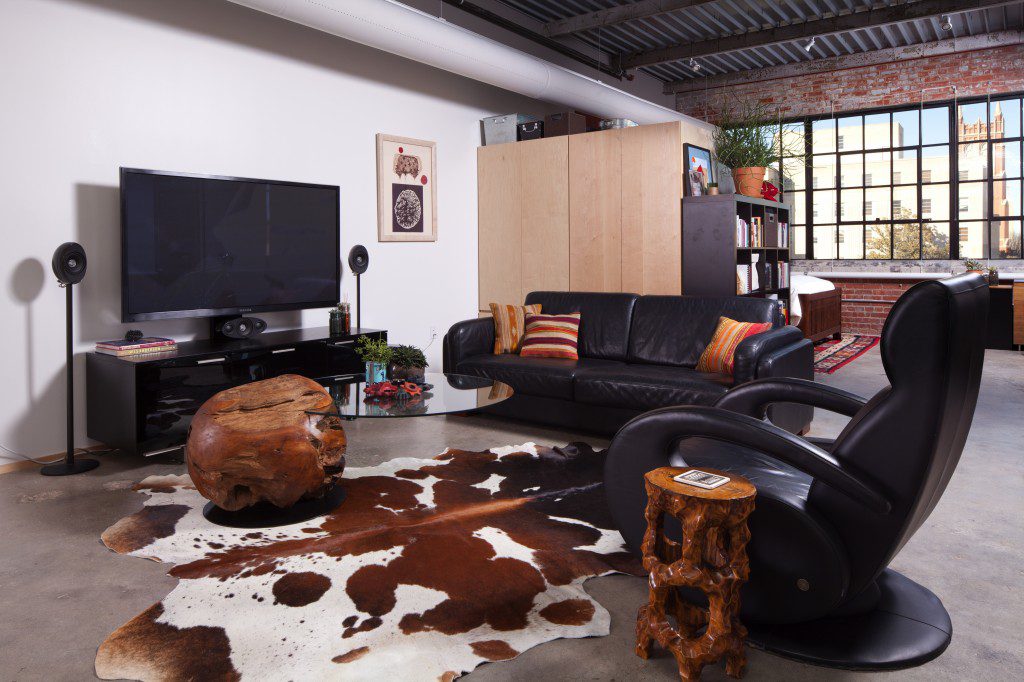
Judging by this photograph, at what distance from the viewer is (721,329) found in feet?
14.1

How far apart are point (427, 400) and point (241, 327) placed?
1.88 meters

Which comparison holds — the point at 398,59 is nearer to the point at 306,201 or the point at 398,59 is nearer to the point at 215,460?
the point at 306,201

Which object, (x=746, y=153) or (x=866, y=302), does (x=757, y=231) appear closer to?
(x=746, y=153)

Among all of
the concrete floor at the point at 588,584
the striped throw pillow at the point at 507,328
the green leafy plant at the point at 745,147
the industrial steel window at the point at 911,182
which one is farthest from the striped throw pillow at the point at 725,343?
the industrial steel window at the point at 911,182

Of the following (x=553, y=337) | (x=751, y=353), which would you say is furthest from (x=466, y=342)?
(x=751, y=353)

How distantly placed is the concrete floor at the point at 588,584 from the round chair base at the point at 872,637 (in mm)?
30

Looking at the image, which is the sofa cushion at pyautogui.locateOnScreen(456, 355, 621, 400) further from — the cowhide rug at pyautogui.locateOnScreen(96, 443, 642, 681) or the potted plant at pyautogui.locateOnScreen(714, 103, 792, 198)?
the potted plant at pyautogui.locateOnScreen(714, 103, 792, 198)

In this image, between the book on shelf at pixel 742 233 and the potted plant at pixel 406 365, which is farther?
the book on shelf at pixel 742 233

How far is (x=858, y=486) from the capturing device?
1.81 meters

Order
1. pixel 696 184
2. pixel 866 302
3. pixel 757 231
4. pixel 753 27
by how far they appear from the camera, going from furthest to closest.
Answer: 1. pixel 866 302
2. pixel 753 27
3. pixel 757 231
4. pixel 696 184

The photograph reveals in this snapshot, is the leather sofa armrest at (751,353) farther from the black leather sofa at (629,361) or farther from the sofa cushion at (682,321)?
the sofa cushion at (682,321)

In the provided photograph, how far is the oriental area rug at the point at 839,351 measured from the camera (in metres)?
7.12

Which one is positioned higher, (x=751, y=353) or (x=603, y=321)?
(x=603, y=321)

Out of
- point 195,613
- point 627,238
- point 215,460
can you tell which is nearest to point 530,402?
point 627,238
